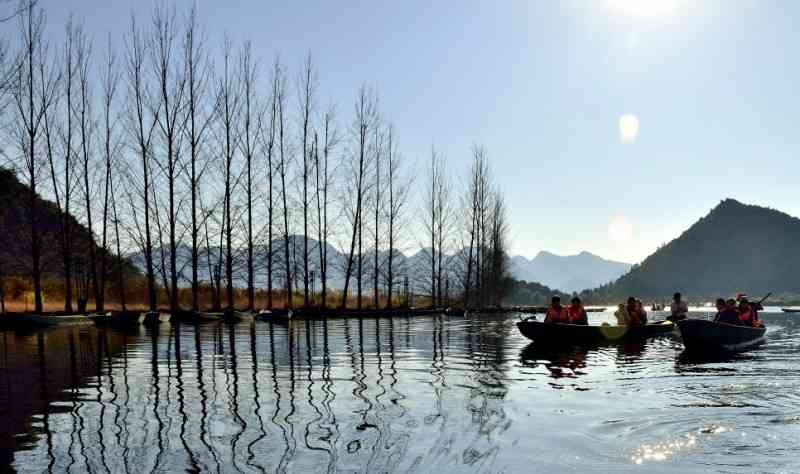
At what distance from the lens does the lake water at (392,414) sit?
6.41 m

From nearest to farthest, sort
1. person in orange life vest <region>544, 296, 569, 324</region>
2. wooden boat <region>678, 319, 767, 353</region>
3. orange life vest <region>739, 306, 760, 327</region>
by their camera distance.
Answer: wooden boat <region>678, 319, 767, 353</region> → person in orange life vest <region>544, 296, 569, 324</region> → orange life vest <region>739, 306, 760, 327</region>

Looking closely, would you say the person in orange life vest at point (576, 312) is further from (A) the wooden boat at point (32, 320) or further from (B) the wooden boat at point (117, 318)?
(A) the wooden boat at point (32, 320)

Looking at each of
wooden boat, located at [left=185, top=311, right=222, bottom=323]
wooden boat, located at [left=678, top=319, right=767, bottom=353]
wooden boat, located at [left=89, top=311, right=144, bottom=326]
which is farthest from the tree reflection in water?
wooden boat, located at [left=185, top=311, right=222, bottom=323]

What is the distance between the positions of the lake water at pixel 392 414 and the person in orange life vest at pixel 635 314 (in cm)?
813

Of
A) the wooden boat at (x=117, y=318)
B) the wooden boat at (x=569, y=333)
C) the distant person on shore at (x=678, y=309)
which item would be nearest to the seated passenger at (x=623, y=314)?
the wooden boat at (x=569, y=333)

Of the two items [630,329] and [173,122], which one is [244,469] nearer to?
[630,329]

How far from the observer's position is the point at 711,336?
66.8ft

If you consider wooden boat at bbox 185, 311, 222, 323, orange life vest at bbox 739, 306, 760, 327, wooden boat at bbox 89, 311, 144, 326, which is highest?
orange life vest at bbox 739, 306, 760, 327

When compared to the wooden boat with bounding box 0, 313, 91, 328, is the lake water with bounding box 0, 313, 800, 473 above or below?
above

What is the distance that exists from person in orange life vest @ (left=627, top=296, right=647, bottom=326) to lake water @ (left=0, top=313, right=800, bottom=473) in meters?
8.13

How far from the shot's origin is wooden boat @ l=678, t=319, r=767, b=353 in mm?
19938

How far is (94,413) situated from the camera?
8664 millimetres

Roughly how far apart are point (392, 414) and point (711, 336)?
1509 cm

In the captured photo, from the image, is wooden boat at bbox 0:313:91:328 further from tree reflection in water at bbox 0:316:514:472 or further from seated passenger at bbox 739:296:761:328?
seated passenger at bbox 739:296:761:328
